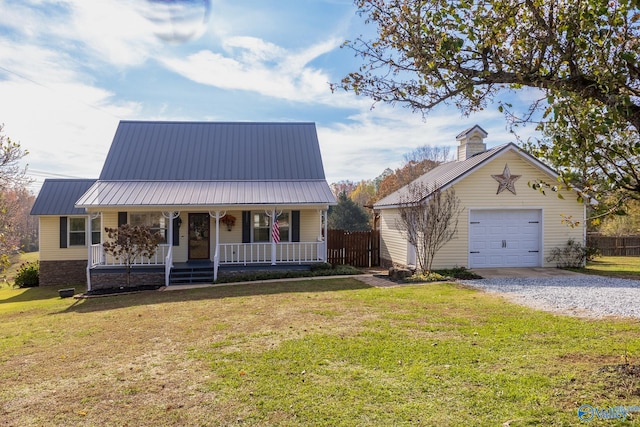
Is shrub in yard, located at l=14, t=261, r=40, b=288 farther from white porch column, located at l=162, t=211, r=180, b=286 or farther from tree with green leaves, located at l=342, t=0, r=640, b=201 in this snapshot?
tree with green leaves, located at l=342, t=0, r=640, b=201

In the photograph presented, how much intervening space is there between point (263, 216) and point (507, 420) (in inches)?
535

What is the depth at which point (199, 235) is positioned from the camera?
16297 mm

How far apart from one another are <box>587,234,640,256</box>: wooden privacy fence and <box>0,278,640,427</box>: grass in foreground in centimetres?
2134

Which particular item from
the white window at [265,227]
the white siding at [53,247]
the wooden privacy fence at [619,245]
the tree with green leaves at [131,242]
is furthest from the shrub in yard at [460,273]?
the wooden privacy fence at [619,245]

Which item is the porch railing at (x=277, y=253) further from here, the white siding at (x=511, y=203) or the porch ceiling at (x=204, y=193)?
the white siding at (x=511, y=203)

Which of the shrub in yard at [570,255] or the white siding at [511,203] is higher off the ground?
the white siding at [511,203]

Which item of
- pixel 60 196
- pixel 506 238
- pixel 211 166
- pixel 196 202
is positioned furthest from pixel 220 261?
pixel 506 238

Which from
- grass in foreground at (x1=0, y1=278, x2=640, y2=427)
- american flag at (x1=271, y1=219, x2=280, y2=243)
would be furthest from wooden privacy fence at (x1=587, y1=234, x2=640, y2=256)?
grass in foreground at (x1=0, y1=278, x2=640, y2=427)

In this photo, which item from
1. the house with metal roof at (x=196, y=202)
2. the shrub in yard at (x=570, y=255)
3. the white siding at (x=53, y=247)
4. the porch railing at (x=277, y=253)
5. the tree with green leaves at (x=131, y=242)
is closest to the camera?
the tree with green leaves at (x=131, y=242)

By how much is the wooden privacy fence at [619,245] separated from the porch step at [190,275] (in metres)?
23.7

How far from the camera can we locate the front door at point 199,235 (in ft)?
53.1

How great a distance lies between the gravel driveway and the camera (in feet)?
26.4

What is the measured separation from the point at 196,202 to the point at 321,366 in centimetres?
1101

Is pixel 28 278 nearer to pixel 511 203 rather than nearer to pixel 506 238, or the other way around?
pixel 506 238
